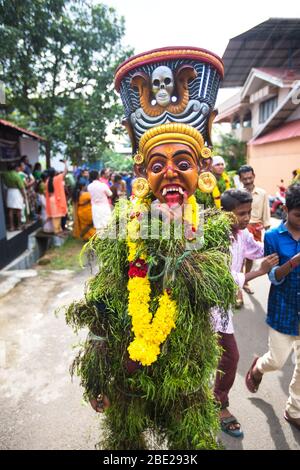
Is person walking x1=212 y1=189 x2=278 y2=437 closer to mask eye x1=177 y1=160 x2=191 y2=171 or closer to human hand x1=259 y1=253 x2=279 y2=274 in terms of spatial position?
human hand x1=259 y1=253 x2=279 y2=274

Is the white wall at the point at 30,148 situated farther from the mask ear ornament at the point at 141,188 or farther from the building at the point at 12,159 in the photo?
the mask ear ornament at the point at 141,188

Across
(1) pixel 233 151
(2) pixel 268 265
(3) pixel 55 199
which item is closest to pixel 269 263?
(2) pixel 268 265

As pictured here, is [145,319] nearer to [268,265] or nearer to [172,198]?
[172,198]

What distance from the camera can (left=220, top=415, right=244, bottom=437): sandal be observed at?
221 cm

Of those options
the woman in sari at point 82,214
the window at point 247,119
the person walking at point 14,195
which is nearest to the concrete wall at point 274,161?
the window at point 247,119

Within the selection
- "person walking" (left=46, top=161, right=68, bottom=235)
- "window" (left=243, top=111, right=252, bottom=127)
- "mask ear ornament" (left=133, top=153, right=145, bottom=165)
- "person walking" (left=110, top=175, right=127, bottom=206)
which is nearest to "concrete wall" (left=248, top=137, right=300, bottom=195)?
"window" (left=243, top=111, right=252, bottom=127)

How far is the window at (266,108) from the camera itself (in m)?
13.8

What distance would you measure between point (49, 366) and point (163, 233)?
217 cm

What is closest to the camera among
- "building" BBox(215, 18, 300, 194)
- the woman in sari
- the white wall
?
the woman in sari

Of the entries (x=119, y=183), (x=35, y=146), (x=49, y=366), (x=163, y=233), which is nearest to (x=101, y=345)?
(x=163, y=233)

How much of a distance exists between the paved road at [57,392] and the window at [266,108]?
38.9 ft

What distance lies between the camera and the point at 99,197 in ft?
22.0

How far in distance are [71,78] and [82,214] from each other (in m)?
3.58

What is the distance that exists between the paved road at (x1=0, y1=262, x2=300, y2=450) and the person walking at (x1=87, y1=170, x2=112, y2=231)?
2888 mm
